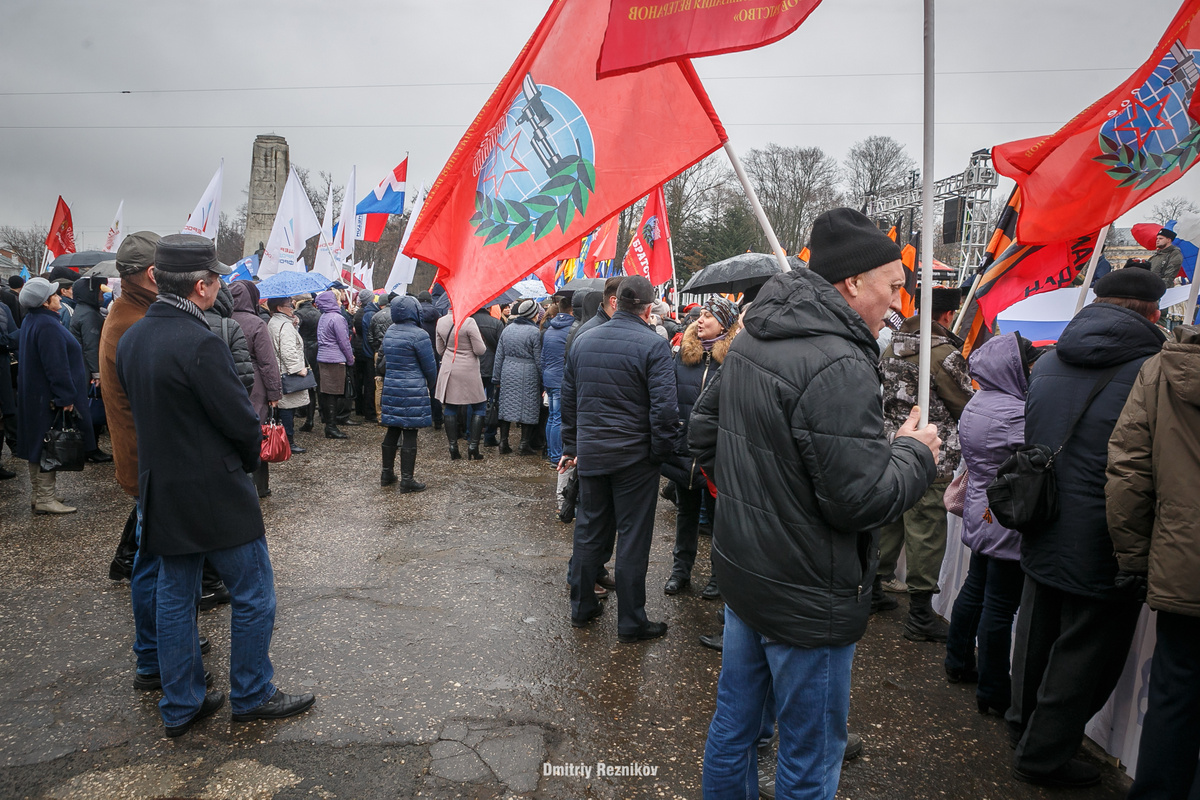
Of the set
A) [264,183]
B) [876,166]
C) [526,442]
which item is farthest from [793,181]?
[526,442]

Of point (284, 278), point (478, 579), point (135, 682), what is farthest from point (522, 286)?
point (135, 682)

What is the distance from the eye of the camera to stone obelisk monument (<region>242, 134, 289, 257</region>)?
2691cm

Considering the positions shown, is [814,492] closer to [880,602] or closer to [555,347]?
[880,602]

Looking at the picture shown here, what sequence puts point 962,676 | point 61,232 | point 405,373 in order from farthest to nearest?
point 61,232 < point 405,373 < point 962,676

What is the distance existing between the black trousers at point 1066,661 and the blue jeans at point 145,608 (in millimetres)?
3875

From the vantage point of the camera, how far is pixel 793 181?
170ft

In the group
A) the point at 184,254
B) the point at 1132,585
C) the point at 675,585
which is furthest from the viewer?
the point at 675,585

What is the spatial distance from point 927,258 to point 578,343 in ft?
8.27

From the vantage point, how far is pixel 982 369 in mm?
3611

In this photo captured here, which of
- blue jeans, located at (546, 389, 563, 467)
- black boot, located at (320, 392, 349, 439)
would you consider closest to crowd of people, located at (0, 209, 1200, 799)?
blue jeans, located at (546, 389, 563, 467)

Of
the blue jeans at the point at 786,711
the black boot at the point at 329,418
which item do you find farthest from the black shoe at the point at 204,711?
the black boot at the point at 329,418

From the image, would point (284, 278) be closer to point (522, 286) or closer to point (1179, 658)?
point (522, 286)

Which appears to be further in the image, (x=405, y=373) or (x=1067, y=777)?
(x=405, y=373)

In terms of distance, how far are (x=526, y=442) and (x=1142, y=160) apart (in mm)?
7427
